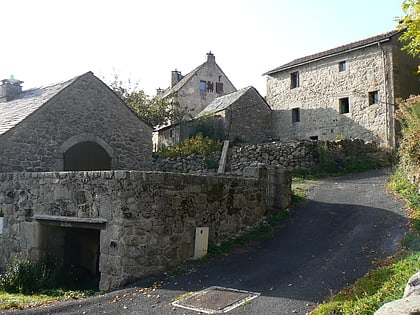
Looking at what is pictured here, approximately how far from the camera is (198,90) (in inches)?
1278

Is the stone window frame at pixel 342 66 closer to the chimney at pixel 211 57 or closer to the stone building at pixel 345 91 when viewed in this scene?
the stone building at pixel 345 91

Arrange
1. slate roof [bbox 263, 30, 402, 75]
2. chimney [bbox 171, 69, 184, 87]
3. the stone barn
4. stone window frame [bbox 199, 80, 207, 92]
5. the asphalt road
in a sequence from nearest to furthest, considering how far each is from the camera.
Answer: the asphalt road, the stone barn, slate roof [bbox 263, 30, 402, 75], stone window frame [bbox 199, 80, 207, 92], chimney [bbox 171, 69, 184, 87]

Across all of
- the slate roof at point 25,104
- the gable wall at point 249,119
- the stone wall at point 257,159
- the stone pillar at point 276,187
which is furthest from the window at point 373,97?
the slate roof at point 25,104

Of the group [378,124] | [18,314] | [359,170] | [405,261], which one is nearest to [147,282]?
[18,314]

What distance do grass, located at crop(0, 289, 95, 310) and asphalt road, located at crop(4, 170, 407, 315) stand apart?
22.1 inches

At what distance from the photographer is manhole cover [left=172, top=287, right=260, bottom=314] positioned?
19.6ft

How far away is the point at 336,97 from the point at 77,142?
611 inches

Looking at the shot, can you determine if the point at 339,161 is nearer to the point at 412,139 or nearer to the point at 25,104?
the point at 412,139

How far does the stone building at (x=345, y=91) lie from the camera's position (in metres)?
20.9

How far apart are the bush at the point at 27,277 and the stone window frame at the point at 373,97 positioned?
61.0 ft

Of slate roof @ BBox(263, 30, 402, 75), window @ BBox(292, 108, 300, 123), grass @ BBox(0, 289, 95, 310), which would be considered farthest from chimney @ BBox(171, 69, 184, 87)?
grass @ BBox(0, 289, 95, 310)

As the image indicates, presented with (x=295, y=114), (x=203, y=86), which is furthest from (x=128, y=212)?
(x=203, y=86)

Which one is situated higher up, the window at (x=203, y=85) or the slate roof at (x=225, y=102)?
the window at (x=203, y=85)

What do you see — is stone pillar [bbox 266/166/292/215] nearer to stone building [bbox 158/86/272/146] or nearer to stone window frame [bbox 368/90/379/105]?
stone building [bbox 158/86/272/146]
